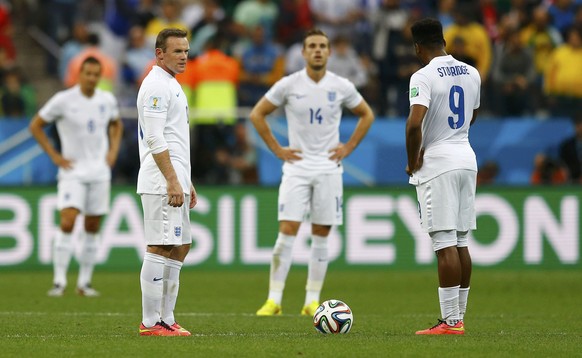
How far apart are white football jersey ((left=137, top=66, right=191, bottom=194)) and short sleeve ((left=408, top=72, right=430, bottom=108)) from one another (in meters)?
1.94

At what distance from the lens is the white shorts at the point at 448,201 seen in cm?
1017

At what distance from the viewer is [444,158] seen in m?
10.2

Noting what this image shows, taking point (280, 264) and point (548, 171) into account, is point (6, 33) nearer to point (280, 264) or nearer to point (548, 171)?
point (548, 171)

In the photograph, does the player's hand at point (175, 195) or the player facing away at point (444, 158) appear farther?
the player facing away at point (444, 158)

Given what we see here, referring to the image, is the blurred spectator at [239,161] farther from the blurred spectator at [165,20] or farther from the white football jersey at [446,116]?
the white football jersey at [446,116]

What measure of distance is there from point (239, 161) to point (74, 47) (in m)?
4.68

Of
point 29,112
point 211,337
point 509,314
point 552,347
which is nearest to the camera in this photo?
point 552,347

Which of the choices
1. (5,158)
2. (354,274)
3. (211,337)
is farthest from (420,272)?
(211,337)

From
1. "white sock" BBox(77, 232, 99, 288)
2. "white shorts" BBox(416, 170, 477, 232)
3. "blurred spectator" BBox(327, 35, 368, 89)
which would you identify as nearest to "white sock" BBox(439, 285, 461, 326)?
"white shorts" BBox(416, 170, 477, 232)

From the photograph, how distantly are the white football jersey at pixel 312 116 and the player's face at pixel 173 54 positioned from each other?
11.1 feet

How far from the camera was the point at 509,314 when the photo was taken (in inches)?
525

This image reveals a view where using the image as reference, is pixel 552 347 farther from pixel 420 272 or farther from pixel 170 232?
pixel 420 272

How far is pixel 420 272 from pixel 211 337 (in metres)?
9.64

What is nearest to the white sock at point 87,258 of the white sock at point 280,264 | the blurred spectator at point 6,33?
the white sock at point 280,264
